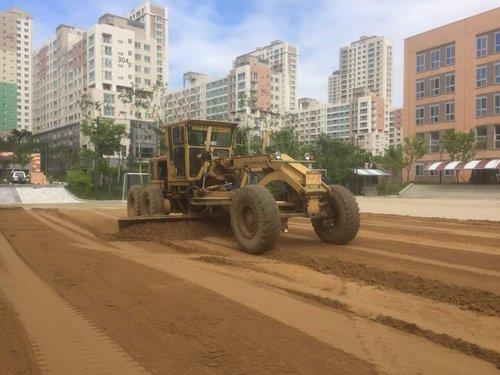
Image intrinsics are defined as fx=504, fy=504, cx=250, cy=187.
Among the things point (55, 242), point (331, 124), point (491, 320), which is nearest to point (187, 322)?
point (491, 320)

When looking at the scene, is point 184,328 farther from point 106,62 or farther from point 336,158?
point 106,62

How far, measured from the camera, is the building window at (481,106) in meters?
49.6

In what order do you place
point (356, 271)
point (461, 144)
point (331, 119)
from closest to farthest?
point (356, 271)
point (461, 144)
point (331, 119)

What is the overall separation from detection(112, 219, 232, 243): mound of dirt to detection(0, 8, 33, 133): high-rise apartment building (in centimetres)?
11859

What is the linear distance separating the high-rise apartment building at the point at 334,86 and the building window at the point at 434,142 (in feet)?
313

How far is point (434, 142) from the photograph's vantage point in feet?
179

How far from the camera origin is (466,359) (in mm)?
3713

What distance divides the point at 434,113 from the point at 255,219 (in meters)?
51.1

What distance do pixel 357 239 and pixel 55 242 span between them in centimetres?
585

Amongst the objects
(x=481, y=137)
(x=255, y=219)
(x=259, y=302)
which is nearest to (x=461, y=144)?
(x=481, y=137)

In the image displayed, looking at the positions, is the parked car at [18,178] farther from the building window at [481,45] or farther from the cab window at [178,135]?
the building window at [481,45]

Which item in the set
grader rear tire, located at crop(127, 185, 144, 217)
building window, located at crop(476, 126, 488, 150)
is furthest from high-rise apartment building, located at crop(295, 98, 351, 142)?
grader rear tire, located at crop(127, 185, 144, 217)

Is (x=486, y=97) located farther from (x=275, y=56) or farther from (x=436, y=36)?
(x=275, y=56)

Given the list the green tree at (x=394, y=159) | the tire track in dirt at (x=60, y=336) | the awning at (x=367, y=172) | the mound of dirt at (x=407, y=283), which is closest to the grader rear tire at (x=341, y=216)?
the mound of dirt at (x=407, y=283)
